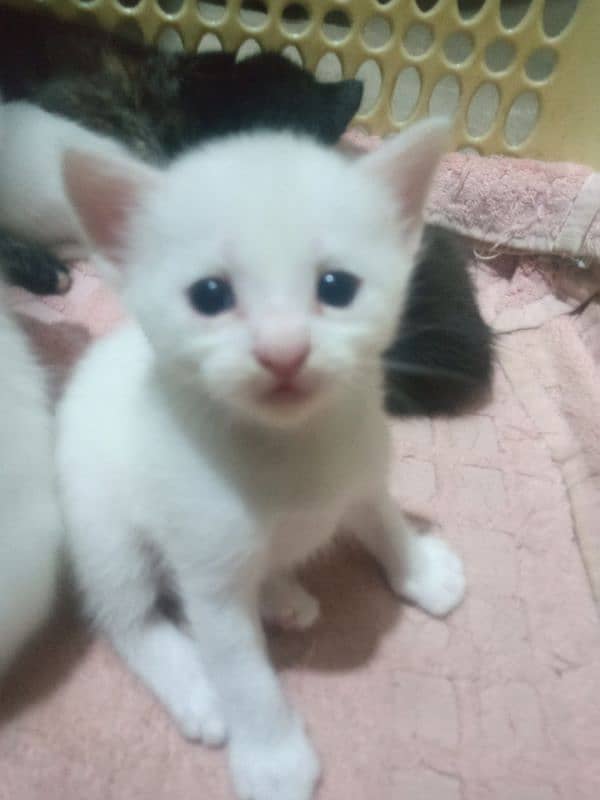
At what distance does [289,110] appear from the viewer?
135cm

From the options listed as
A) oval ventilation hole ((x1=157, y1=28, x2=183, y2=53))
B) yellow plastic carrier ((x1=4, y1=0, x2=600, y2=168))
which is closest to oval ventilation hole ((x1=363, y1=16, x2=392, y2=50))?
yellow plastic carrier ((x1=4, y1=0, x2=600, y2=168))

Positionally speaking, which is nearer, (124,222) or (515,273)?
(124,222)

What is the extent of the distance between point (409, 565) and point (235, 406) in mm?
420

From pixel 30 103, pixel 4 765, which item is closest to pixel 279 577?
pixel 4 765

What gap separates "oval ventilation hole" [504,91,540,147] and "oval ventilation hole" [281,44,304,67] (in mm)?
394

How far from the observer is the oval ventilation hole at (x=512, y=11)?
170cm

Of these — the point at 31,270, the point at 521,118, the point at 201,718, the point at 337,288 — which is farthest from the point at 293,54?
the point at 201,718

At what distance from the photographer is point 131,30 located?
150cm

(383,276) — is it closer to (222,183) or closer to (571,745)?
(222,183)

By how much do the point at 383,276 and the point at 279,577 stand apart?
43 cm

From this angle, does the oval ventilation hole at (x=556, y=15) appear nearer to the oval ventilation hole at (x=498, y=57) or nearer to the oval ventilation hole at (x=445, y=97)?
the oval ventilation hole at (x=498, y=57)

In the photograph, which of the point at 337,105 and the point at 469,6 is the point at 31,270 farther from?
the point at 469,6

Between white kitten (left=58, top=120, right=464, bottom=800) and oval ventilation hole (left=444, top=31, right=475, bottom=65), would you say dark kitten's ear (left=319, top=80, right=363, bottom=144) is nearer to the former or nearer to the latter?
oval ventilation hole (left=444, top=31, right=475, bottom=65)

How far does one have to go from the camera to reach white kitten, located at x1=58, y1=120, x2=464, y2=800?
577mm
